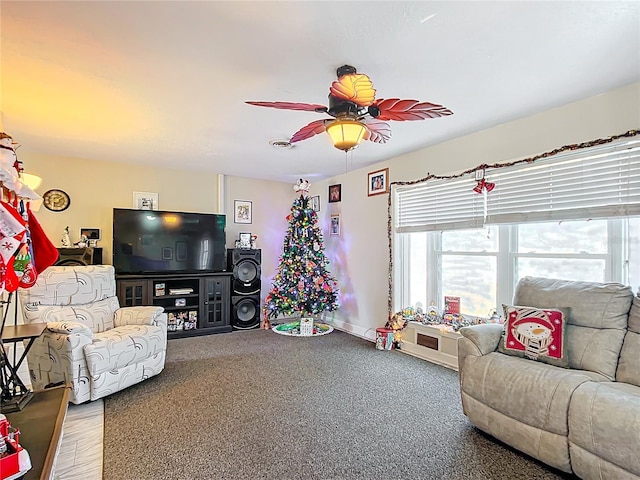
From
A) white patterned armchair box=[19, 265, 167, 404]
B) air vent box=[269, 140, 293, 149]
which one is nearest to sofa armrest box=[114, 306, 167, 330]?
white patterned armchair box=[19, 265, 167, 404]

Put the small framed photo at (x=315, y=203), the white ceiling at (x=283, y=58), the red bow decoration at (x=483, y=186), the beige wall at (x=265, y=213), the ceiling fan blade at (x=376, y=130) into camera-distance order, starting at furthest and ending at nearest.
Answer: the small framed photo at (x=315, y=203)
the beige wall at (x=265, y=213)
the red bow decoration at (x=483, y=186)
the ceiling fan blade at (x=376, y=130)
the white ceiling at (x=283, y=58)

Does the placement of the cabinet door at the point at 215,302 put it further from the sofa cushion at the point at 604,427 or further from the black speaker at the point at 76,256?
the sofa cushion at the point at 604,427

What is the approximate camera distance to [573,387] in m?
1.92

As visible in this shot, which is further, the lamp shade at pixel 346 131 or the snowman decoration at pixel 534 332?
the snowman decoration at pixel 534 332

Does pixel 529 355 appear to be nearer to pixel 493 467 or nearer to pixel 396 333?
pixel 493 467

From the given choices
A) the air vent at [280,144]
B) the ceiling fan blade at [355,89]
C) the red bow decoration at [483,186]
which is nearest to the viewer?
A: the ceiling fan blade at [355,89]

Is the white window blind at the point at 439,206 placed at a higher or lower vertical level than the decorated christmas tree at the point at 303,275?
higher

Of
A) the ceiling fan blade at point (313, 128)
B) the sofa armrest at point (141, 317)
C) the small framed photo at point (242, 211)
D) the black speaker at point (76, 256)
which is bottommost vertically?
the sofa armrest at point (141, 317)

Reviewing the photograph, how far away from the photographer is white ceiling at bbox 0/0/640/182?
174 centimetres

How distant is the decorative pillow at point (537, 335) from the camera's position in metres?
2.26

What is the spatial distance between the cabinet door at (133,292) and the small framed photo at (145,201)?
3.63ft

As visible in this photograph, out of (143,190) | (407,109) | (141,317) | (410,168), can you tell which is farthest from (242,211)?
(407,109)

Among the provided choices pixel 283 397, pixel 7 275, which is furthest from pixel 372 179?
pixel 7 275

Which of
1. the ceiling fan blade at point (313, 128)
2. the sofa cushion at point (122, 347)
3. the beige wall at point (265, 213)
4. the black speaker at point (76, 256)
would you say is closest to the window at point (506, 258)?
the ceiling fan blade at point (313, 128)
